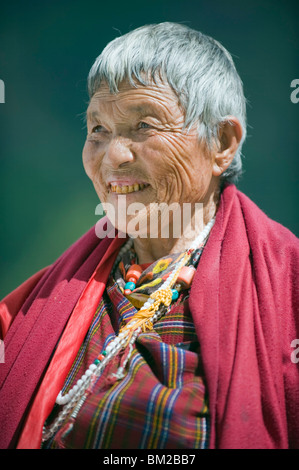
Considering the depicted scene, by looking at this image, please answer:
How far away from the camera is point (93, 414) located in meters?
1.21

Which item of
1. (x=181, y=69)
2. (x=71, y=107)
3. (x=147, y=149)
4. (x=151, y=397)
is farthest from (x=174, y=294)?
(x=71, y=107)

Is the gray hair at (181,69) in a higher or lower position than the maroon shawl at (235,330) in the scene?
higher

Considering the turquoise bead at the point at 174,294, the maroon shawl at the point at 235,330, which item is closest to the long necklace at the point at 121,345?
the turquoise bead at the point at 174,294

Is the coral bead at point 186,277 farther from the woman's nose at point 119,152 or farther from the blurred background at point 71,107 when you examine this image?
the blurred background at point 71,107

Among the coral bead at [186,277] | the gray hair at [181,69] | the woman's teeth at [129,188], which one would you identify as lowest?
the coral bead at [186,277]

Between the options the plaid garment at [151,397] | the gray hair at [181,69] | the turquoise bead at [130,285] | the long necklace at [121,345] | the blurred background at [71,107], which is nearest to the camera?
the plaid garment at [151,397]

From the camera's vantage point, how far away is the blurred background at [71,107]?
8.35ft

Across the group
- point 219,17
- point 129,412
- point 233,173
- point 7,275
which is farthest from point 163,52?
point 7,275

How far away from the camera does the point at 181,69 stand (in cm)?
147

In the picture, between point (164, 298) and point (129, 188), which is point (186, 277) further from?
point (129, 188)

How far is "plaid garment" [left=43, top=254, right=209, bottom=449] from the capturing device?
1.13 meters

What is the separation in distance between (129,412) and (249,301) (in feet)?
1.69

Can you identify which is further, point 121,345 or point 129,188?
point 129,188

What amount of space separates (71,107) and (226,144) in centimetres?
181
